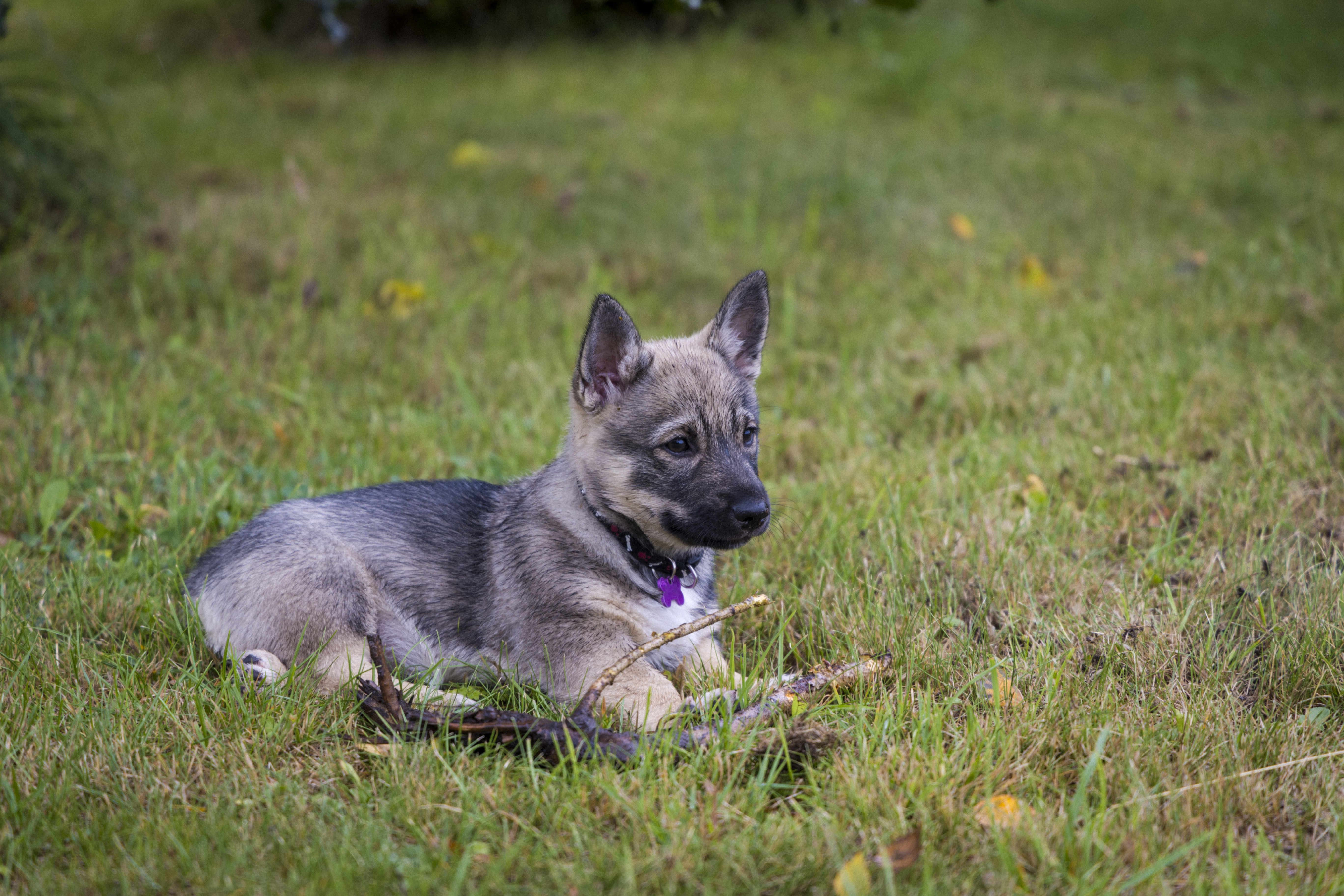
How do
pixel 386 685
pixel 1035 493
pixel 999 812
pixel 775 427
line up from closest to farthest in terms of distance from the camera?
pixel 999 812 < pixel 386 685 < pixel 1035 493 < pixel 775 427

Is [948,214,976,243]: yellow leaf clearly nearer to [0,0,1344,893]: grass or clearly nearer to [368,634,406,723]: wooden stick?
[0,0,1344,893]: grass

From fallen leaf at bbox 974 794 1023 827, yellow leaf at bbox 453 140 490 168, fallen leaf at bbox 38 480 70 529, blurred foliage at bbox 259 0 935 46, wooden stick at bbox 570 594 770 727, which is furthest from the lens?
blurred foliage at bbox 259 0 935 46

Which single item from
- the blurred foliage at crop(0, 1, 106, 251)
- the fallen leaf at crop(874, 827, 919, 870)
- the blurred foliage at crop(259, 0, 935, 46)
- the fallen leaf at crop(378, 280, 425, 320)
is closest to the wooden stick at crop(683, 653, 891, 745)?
the fallen leaf at crop(874, 827, 919, 870)

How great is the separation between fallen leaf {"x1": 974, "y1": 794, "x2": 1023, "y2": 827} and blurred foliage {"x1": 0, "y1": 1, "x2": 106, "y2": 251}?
603 centimetres

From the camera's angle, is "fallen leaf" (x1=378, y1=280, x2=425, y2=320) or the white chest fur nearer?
the white chest fur

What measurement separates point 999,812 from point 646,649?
1005mm

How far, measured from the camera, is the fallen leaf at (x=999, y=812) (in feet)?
8.07

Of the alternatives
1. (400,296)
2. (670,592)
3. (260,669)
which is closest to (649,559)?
(670,592)

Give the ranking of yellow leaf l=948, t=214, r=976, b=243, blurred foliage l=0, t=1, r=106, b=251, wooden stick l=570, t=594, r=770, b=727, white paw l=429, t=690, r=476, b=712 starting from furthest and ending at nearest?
1. yellow leaf l=948, t=214, r=976, b=243
2. blurred foliage l=0, t=1, r=106, b=251
3. white paw l=429, t=690, r=476, b=712
4. wooden stick l=570, t=594, r=770, b=727

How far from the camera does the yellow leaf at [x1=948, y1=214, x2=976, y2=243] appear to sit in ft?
23.4

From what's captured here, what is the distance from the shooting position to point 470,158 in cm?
819

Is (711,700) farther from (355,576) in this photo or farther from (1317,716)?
(1317,716)

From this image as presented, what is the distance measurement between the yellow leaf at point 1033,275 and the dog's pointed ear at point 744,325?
10.5ft

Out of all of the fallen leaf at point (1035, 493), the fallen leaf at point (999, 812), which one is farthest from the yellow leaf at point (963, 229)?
the fallen leaf at point (999, 812)
